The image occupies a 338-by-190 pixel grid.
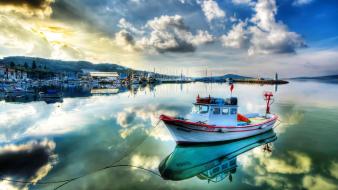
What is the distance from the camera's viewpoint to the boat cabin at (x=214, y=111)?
19.1m

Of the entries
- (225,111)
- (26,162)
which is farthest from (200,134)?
(26,162)

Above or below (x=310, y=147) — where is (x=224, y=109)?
above

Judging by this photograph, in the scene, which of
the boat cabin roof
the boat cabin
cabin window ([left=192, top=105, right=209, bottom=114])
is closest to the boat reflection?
the boat cabin

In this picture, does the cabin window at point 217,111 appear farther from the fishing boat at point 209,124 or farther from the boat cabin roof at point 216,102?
the boat cabin roof at point 216,102

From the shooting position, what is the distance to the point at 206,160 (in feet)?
54.2

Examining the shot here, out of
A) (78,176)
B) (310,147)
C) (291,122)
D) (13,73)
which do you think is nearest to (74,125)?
(78,176)

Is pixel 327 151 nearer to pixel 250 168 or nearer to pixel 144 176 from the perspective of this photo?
pixel 250 168

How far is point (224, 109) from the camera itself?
19.6m

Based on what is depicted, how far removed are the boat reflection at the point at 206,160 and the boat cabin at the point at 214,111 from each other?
82.2 inches

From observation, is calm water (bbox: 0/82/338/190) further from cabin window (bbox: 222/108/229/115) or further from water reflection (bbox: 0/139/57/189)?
cabin window (bbox: 222/108/229/115)

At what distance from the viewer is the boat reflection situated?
14.3 m

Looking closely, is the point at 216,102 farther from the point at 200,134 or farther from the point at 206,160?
the point at 206,160

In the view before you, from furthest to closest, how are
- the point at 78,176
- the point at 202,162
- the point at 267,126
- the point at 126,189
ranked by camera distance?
the point at 267,126, the point at 202,162, the point at 78,176, the point at 126,189

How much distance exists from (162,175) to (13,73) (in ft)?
499
